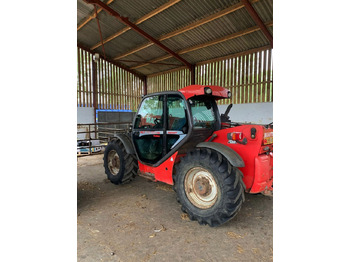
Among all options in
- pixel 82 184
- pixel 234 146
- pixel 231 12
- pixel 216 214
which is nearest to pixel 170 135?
pixel 234 146

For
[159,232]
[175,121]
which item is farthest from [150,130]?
[159,232]

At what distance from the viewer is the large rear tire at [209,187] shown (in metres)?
2.63

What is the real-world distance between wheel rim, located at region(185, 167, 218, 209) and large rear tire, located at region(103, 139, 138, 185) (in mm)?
1644

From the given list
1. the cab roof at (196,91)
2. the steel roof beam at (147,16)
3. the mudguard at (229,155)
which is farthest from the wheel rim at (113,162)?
the steel roof beam at (147,16)

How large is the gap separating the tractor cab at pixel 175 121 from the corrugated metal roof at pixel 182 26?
6.16 meters

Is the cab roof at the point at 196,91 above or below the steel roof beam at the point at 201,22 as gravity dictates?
below

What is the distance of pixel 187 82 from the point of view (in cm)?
1409

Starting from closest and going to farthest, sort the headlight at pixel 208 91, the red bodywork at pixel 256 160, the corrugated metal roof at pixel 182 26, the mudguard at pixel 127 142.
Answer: the red bodywork at pixel 256 160, the headlight at pixel 208 91, the mudguard at pixel 127 142, the corrugated metal roof at pixel 182 26

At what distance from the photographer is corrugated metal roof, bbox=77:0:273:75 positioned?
838 cm

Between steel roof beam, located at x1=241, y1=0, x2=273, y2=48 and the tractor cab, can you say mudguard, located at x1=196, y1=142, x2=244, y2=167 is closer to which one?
the tractor cab

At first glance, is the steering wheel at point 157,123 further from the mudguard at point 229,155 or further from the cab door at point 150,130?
the mudguard at point 229,155

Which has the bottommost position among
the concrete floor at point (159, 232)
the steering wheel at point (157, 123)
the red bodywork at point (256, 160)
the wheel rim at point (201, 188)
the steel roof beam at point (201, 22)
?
the concrete floor at point (159, 232)

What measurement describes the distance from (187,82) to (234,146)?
11.5 meters

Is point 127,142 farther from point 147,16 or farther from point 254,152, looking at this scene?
point 147,16
